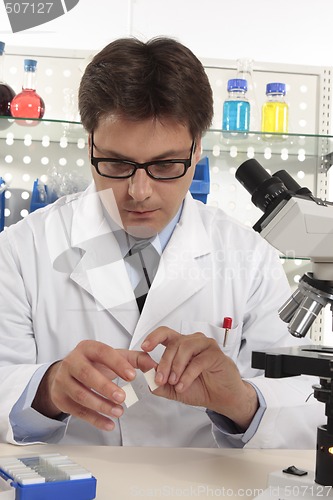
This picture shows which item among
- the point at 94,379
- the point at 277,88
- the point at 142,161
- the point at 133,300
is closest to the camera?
the point at 94,379

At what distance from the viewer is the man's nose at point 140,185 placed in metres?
1.28

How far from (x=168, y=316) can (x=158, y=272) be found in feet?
0.33

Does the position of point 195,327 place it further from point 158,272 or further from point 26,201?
point 26,201

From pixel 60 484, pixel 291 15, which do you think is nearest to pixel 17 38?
pixel 291 15

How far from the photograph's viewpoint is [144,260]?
5.04 ft

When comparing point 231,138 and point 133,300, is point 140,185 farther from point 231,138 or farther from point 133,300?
point 231,138

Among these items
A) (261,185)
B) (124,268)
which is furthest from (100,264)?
(261,185)

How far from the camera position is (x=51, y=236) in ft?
5.02

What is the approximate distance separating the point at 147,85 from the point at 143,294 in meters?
0.45

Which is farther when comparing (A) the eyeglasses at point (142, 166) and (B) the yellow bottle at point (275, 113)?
(B) the yellow bottle at point (275, 113)

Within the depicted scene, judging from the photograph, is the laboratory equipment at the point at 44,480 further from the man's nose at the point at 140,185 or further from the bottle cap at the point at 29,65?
the bottle cap at the point at 29,65

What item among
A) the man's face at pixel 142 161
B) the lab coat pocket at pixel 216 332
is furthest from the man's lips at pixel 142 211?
the lab coat pocket at pixel 216 332

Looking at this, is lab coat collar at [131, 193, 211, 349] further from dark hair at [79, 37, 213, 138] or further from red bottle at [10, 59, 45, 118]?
red bottle at [10, 59, 45, 118]

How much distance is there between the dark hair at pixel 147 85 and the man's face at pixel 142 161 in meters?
0.02
